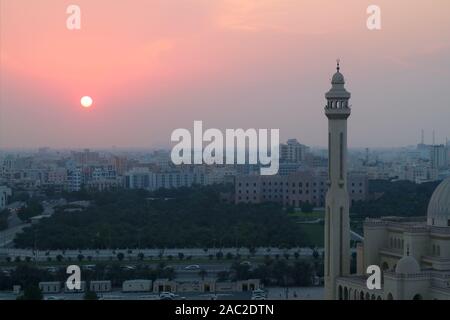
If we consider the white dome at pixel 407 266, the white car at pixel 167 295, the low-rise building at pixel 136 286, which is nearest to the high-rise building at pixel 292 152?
the low-rise building at pixel 136 286

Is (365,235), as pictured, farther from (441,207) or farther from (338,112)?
(338,112)

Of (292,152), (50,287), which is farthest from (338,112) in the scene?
(292,152)

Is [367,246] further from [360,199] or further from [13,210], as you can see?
[13,210]

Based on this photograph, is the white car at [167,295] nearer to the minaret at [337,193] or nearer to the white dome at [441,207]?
the minaret at [337,193]

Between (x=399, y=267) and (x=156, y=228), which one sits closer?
(x=399, y=267)

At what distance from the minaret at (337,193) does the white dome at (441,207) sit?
76 centimetres

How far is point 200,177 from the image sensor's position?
26188 mm

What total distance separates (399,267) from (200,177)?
19667 millimetres

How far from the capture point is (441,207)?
7492 mm

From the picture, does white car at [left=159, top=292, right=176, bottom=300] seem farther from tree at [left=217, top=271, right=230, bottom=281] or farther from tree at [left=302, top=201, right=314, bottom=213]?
tree at [left=302, top=201, right=314, bottom=213]

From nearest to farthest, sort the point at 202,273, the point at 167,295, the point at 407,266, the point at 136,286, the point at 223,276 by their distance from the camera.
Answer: the point at 407,266, the point at 167,295, the point at 136,286, the point at 223,276, the point at 202,273

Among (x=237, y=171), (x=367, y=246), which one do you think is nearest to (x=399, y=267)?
(x=367, y=246)

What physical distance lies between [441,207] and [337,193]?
37.1 inches

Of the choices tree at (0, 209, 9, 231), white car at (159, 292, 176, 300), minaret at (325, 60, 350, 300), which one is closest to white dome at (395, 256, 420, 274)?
minaret at (325, 60, 350, 300)
